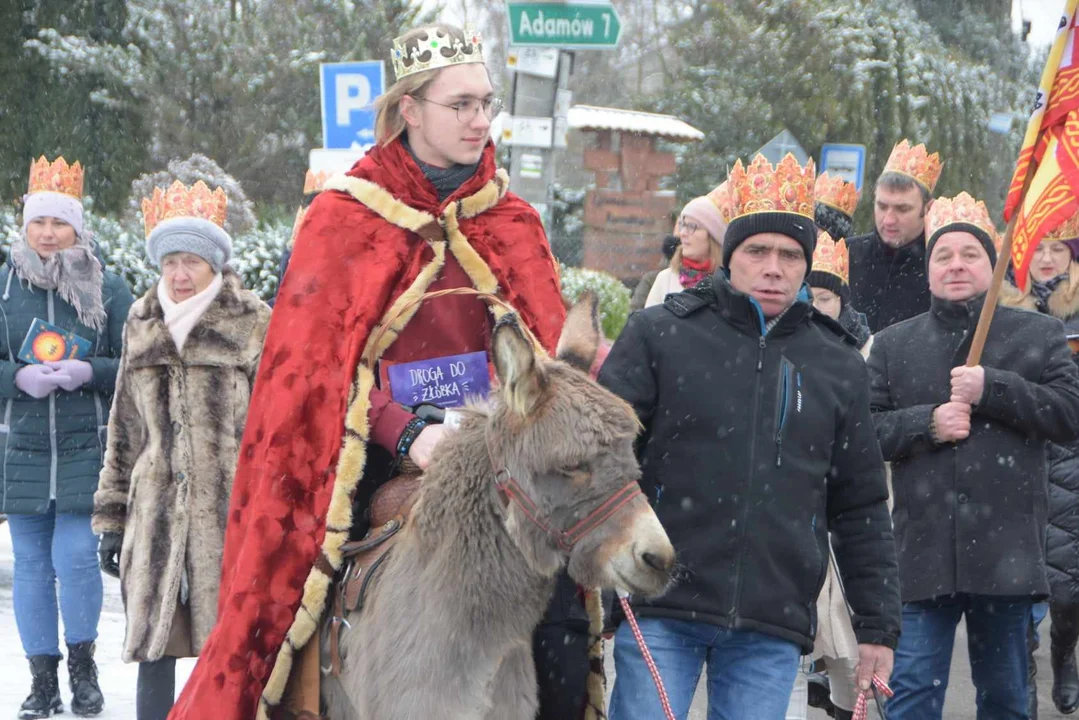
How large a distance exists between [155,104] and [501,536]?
26.6 metres

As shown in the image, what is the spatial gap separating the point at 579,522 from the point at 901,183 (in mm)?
5500

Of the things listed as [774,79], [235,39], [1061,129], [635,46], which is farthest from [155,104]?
[1061,129]

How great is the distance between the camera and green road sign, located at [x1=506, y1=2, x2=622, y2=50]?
32.1ft

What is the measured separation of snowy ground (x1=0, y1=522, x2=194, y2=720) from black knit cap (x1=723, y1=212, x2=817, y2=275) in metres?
4.28

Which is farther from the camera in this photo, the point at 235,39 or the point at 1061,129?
the point at 235,39

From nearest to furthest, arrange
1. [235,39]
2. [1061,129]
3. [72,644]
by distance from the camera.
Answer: [1061,129] → [72,644] → [235,39]

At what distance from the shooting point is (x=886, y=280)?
339 inches

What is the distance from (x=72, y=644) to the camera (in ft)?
24.6

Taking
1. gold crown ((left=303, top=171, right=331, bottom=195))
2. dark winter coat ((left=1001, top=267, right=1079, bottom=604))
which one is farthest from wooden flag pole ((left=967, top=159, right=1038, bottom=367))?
gold crown ((left=303, top=171, right=331, bottom=195))

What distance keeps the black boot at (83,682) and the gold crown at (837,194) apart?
15.5 feet

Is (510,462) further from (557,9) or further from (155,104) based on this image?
(155,104)

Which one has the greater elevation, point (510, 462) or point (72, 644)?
point (510, 462)

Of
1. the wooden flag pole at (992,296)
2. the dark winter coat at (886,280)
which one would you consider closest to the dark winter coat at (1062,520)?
the dark winter coat at (886,280)

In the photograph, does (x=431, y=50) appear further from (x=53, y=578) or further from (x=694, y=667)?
(x=53, y=578)
